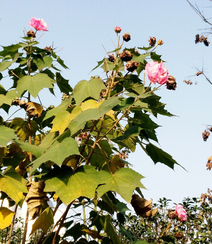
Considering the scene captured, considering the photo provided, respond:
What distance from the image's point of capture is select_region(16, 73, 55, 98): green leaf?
6.35 ft

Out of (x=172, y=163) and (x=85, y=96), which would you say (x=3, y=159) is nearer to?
(x=85, y=96)

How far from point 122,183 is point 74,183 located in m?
0.22

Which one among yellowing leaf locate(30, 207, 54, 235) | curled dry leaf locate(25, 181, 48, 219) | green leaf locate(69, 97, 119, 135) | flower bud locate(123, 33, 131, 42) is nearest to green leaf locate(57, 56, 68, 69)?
flower bud locate(123, 33, 131, 42)

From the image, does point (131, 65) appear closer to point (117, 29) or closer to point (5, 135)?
point (117, 29)

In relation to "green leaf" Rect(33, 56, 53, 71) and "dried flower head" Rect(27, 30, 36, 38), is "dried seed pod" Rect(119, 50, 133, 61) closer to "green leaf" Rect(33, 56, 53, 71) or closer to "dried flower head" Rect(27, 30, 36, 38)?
"green leaf" Rect(33, 56, 53, 71)

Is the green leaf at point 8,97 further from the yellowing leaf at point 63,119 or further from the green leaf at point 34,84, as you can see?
the yellowing leaf at point 63,119

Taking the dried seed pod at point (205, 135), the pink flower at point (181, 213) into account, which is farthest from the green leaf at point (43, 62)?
the dried seed pod at point (205, 135)

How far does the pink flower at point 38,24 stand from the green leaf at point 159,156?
3.75 feet

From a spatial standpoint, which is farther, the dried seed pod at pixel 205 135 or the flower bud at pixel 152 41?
the dried seed pod at pixel 205 135

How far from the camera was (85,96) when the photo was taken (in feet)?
5.73

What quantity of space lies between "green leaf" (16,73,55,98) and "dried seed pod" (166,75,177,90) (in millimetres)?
660

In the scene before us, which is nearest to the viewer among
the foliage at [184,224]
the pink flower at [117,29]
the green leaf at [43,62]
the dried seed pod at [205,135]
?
the pink flower at [117,29]

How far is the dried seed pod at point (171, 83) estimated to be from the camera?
1.66m

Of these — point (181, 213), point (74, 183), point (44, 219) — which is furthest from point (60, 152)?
point (181, 213)
